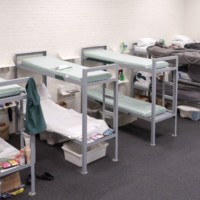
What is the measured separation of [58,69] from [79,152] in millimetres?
962

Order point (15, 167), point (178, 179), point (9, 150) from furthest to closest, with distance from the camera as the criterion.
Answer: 1. point (178, 179)
2. point (9, 150)
3. point (15, 167)

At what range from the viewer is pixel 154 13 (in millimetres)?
5961

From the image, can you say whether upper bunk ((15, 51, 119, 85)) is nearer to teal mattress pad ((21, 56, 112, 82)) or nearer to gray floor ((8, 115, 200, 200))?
teal mattress pad ((21, 56, 112, 82))

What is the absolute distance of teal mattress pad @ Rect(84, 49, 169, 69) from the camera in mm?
4188

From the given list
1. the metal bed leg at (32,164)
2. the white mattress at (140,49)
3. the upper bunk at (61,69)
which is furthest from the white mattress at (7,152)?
the white mattress at (140,49)

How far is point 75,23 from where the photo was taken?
4.84 metres

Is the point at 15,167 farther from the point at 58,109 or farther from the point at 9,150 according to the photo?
the point at 58,109

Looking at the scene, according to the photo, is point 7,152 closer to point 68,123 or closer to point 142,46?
point 68,123

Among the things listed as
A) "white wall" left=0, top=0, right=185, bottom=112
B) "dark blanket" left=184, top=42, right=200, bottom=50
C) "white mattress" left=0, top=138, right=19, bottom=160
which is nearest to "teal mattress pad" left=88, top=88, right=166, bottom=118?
"white wall" left=0, top=0, right=185, bottom=112

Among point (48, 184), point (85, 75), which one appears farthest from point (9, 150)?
point (85, 75)

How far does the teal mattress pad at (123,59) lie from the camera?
4188 millimetres

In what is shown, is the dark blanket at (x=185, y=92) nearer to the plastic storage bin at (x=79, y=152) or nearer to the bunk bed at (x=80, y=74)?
the bunk bed at (x=80, y=74)

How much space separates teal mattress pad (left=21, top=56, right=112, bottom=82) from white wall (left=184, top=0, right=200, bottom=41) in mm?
3303

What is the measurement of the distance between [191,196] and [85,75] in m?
Answer: 1.50
